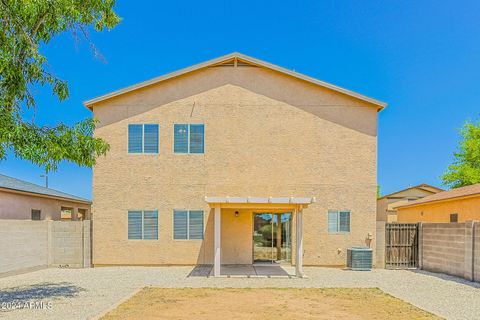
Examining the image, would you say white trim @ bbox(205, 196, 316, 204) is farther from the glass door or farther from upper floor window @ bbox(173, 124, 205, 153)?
upper floor window @ bbox(173, 124, 205, 153)

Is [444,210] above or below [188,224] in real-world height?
above

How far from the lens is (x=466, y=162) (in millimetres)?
38000

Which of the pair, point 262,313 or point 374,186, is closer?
point 262,313

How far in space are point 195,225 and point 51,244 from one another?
19.2ft

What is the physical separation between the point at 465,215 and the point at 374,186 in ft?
17.0

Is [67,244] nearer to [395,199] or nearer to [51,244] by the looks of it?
[51,244]

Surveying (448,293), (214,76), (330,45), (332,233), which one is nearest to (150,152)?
(214,76)

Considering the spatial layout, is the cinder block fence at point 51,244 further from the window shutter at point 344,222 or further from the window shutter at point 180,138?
the window shutter at point 344,222

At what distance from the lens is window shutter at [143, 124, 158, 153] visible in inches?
654

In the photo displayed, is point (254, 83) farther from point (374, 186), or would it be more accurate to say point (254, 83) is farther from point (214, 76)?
point (374, 186)

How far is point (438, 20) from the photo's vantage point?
21500 millimetres

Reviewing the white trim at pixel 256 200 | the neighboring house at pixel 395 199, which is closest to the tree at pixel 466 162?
the neighboring house at pixel 395 199

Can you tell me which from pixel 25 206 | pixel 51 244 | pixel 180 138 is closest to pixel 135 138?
pixel 180 138

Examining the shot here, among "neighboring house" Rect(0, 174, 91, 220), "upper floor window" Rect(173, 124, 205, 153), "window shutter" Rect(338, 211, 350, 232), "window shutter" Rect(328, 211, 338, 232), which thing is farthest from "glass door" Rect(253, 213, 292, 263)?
"neighboring house" Rect(0, 174, 91, 220)
